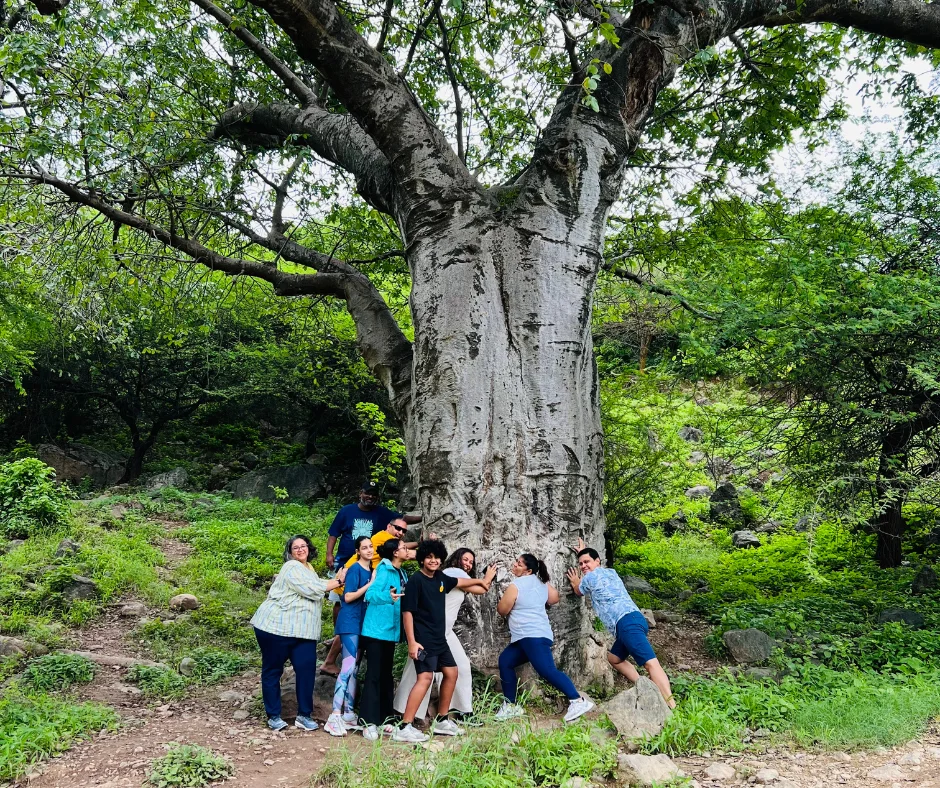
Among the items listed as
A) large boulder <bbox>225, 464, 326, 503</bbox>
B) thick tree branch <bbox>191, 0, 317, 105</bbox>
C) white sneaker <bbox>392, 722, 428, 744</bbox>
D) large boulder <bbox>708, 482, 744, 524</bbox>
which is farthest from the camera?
large boulder <bbox>225, 464, 326, 503</bbox>

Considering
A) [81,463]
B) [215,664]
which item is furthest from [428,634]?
[81,463]

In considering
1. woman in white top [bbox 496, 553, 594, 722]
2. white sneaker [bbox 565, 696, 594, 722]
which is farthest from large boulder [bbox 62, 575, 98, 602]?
white sneaker [bbox 565, 696, 594, 722]

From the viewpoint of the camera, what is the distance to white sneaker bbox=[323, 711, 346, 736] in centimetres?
464

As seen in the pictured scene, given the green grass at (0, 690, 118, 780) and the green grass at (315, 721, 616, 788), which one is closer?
the green grass at (315, 721, 616, 788)

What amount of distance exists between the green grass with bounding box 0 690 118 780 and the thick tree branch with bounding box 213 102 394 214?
4.91 m

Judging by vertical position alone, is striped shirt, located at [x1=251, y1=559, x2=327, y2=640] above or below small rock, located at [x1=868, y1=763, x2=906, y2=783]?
above

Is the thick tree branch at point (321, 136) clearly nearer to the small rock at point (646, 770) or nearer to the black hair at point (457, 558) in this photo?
the black hair at point (457, 558)

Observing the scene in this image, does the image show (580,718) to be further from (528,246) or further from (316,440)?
(316,440)

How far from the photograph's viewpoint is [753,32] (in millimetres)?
8094

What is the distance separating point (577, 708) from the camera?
4.70 metres

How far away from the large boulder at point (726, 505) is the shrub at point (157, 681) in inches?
424

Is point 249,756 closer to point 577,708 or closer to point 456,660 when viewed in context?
point 456,660

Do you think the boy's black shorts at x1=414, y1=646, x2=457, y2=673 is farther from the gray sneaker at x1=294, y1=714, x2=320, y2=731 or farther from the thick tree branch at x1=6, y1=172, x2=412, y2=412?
the thick tree branch at x1=6, y1=172, x2=412, y2=412

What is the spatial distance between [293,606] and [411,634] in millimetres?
850
